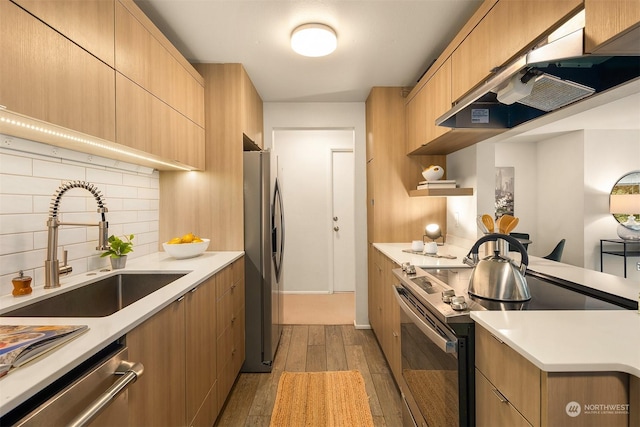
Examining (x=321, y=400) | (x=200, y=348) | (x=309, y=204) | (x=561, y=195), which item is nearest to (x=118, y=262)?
(x=200, y=348)

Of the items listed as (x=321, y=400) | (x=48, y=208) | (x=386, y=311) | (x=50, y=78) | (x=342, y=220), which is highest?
(x=50, y=78)

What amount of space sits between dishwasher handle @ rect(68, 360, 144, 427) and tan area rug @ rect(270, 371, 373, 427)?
4.06ft

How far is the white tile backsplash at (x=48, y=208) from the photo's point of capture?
131 centimetres

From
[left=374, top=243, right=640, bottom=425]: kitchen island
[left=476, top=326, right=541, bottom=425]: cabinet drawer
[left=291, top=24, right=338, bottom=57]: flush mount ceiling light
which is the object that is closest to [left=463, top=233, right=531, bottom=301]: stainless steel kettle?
[left=374, top=243, right=640, bottom=425]: kitchen island

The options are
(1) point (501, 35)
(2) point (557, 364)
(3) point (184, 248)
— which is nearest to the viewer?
(2) point (557, 364)

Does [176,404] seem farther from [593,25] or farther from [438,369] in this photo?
[593,25]

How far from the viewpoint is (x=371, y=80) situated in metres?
2.89

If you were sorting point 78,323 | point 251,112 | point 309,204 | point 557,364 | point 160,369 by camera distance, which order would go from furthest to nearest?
point 309,204
point 251,112
point 160,369
point 78,323
point 557,364

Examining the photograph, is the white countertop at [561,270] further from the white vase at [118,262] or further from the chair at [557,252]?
the white vase at [118,262]

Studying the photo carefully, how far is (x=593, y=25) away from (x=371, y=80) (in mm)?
2056

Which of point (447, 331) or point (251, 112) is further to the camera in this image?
point (251, 112)

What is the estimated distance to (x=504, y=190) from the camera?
2.08 m

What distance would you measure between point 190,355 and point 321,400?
3.49 feet

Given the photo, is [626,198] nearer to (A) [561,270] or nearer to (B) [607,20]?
(A) [561,270]
